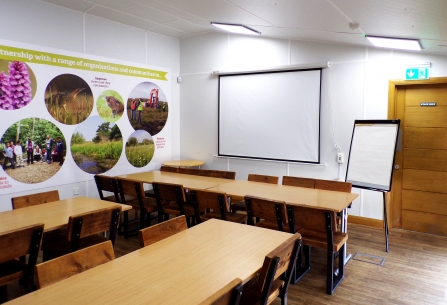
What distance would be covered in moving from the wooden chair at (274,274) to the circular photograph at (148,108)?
4666 mm

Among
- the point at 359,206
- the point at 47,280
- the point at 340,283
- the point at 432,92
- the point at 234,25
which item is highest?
the point at 234,25

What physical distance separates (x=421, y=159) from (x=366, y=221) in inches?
46.8

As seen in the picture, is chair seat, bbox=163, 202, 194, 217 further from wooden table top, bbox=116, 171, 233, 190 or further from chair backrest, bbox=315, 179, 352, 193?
chair backrest, bbox=315, 179, 352, 193

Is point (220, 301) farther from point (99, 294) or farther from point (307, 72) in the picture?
point (307, 72)

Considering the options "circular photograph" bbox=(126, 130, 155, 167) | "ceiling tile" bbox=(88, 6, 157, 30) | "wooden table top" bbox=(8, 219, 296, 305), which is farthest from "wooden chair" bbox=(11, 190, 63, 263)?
"ceiling tile" bbox=(88, 6, 157, 30)

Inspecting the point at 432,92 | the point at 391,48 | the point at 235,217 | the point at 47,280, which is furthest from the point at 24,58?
the point at 432,92

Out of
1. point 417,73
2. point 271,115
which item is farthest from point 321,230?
point 271,115

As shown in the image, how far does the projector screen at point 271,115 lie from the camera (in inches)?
219

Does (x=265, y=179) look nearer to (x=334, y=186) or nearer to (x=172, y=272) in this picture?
(x=334, y=186)

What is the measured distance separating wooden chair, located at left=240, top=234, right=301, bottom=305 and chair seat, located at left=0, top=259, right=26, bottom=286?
164cm

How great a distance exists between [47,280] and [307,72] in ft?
16.0

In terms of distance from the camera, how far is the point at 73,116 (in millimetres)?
5332

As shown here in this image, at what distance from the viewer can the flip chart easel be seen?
424 cm

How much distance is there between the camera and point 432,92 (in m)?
4.68
